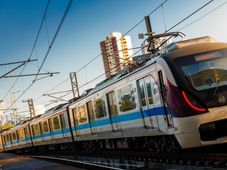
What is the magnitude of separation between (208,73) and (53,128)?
21185 mm

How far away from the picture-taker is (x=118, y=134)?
1716cm

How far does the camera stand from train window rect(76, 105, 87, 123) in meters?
22.5

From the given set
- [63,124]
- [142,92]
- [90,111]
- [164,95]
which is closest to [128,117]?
[142,92]

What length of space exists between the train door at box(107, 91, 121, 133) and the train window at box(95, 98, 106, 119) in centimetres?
84

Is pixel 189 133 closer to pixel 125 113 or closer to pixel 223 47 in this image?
pixel 223 47

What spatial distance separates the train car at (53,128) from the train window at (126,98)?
37.3 feet

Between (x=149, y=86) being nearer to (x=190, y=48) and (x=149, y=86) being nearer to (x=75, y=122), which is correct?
(x=190, y=48)

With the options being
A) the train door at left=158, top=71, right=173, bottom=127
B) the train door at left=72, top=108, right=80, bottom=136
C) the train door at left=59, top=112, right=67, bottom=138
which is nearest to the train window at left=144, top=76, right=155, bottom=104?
the train door at left=158, top=71, right=173, bottom=127

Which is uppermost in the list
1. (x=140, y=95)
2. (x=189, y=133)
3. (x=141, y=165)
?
→ (x=140, y=95)

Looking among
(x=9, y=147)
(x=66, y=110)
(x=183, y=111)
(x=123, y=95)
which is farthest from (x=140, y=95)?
(x=9, y=147)

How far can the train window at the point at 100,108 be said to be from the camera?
18594 millimetres

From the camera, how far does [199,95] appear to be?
1123 centimetres

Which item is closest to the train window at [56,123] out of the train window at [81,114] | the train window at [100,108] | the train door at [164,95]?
the train window at [81,114]

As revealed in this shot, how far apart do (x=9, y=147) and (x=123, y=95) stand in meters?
40.9
